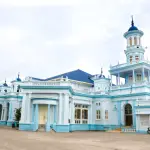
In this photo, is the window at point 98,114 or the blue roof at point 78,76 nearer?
the window at point 98,114

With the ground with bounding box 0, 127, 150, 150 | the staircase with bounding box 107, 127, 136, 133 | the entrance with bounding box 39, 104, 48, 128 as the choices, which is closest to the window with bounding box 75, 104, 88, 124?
the staircase with bounding box 107, 127, 136, 133

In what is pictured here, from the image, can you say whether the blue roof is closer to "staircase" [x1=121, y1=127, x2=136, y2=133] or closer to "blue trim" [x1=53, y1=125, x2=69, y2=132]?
"blue trim" [x1=53, y1=125, x2=69, y2=132]

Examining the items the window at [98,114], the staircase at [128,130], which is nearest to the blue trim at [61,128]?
the window at [98,114]

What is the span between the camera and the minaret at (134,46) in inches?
1353

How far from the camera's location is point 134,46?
3447 centimetres

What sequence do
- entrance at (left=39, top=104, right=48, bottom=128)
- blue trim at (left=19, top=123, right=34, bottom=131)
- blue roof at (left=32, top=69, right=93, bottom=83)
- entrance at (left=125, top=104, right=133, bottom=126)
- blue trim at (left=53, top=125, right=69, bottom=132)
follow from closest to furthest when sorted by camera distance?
blue trim at (left=53, top=125, right=69, bottom=132)
blue trim at (left=19, top=123, right=34, bottom=131)
entrance at (left=39, top=104, right=48, bottom=128)
entrance at (left=125, top=104, right=133, bottom=126)
blue roof at (left=32, top=69, right=93, bottom=83)

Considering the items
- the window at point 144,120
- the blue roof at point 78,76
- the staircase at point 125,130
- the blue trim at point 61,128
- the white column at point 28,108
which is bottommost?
the staircase at point 125,130

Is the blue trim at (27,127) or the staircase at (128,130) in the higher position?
the blue trim at (27,127)

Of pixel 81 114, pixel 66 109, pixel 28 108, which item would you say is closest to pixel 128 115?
pixel 81 114

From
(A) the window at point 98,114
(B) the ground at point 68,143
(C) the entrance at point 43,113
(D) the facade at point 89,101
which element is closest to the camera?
(B) the ground at point 68,143

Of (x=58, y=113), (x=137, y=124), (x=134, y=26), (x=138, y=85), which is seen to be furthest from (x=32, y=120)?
(x=134, y=26)

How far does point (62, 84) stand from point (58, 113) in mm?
3735

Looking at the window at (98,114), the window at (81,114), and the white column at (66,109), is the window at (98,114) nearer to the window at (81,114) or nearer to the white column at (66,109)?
the window at (81,114)

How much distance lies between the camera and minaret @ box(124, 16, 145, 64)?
34.4 m
